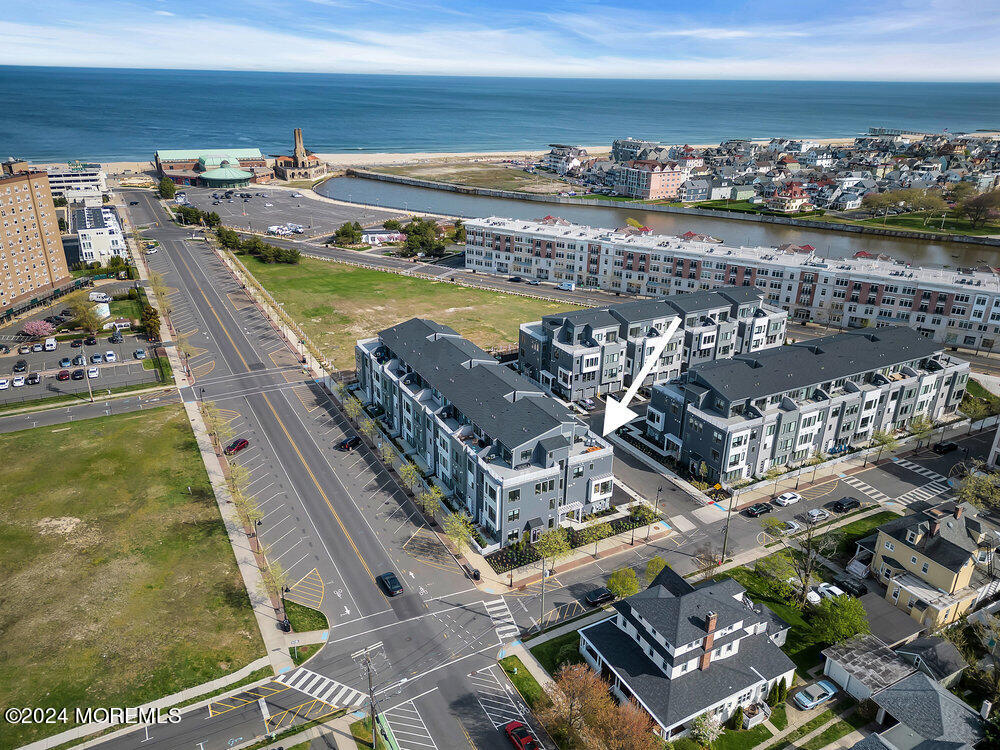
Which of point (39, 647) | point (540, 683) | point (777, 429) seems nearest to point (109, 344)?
point (39, 647)

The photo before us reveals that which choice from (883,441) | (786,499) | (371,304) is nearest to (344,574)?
(786,499)

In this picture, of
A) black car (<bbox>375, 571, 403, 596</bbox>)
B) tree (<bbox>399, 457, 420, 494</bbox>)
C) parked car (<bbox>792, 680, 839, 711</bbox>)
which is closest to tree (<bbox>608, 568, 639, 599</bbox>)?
parked car (<bbox>792, 680, 839, 711</bbox>)

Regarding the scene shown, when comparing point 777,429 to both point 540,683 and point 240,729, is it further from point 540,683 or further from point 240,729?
point 240,729

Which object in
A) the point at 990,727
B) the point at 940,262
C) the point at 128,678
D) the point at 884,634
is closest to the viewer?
the point at 990,727

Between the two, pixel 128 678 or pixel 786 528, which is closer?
pixel 128 678

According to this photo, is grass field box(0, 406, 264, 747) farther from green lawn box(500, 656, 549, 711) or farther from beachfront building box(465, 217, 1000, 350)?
beachfront building box(465, 217, 1000, 350)

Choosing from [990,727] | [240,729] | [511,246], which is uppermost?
[511,246]
